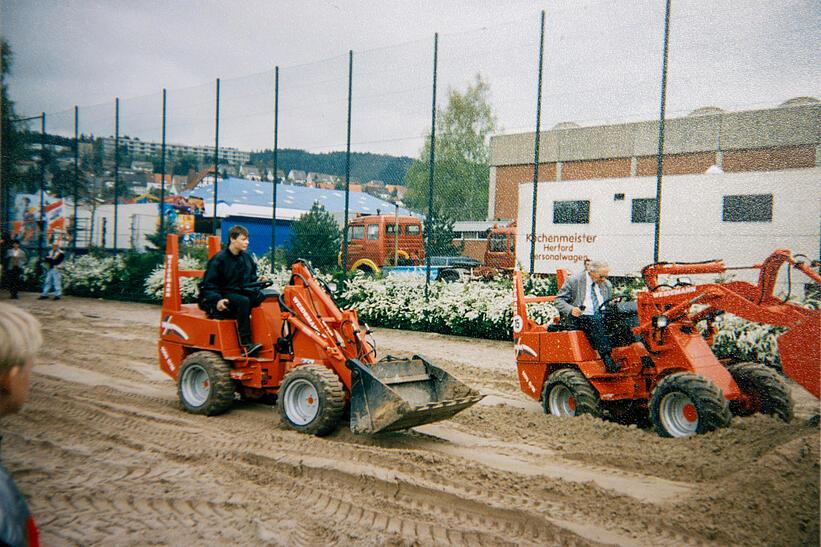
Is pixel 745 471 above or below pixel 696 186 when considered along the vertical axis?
below

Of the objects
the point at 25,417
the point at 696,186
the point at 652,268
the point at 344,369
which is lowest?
the point at 25,417

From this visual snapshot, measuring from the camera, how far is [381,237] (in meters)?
18.3

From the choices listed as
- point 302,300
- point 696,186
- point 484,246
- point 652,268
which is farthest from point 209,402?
point 484,246

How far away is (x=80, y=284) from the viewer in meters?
20.3

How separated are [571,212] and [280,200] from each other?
376 inches

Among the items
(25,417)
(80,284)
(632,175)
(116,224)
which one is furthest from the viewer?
(116,224)

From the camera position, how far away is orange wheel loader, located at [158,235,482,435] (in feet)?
17.6

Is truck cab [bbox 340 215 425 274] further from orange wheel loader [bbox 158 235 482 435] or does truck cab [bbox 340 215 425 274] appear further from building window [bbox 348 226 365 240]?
orange wheel loader [bbox 158 235 482 435]

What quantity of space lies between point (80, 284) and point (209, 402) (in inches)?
644

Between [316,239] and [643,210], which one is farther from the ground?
[643,210]

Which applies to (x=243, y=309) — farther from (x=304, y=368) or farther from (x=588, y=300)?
(x=588, y=300)

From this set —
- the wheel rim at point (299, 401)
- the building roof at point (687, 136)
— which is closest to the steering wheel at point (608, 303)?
the wheel rim at point (299, 401)

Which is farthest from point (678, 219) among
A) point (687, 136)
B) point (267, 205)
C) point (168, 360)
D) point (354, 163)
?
point (267, 205)

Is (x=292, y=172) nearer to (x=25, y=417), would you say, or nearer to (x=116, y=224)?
(x=116, y=224)
